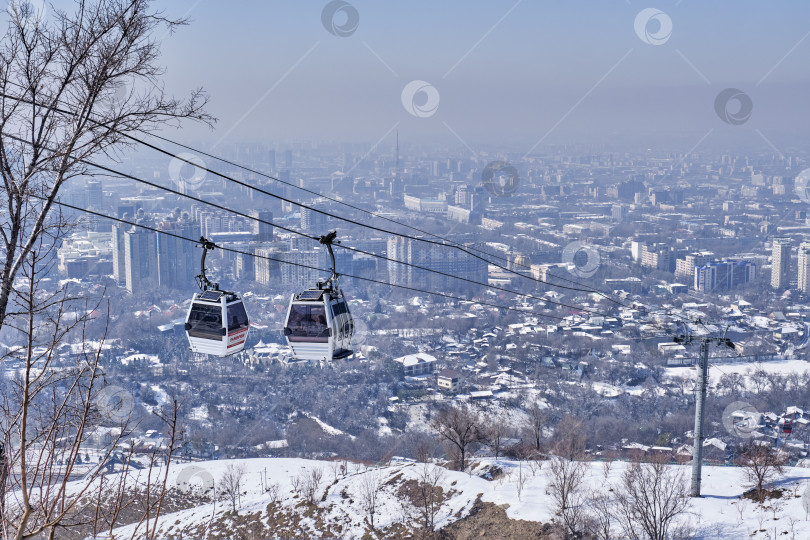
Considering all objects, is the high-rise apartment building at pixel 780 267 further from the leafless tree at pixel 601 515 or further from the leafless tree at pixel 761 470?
the leafless tree at pixel 601 515

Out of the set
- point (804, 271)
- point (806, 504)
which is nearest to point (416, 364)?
point (806, 504)

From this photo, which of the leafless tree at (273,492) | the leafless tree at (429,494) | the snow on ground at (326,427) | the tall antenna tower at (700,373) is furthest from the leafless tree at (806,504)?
the snow on ground at (326,427)

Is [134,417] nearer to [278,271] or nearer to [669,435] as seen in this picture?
[669,435]

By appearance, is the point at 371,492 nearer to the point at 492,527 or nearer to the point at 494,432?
the point at 492,527

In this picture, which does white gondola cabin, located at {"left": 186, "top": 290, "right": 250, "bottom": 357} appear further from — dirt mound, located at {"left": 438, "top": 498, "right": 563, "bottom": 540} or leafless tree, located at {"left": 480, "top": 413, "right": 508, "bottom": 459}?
leafless tree, located at {"left": 480, "top": 413, "right": 508, "bottom": 459}

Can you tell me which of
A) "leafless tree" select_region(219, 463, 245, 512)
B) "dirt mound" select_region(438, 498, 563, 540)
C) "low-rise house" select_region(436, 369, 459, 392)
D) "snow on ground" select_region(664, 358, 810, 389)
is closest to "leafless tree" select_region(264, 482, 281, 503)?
"leafless tree" select_region(219, 463, 245, 512)

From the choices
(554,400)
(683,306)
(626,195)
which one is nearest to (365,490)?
(554,400)
